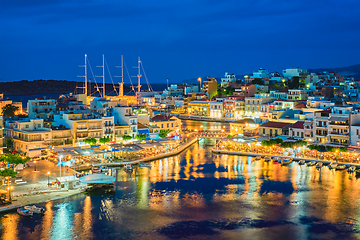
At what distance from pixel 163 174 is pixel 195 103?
3131cm

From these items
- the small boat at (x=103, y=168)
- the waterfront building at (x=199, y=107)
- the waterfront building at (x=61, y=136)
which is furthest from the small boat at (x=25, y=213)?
the waterfront building at (x=199, y=107)

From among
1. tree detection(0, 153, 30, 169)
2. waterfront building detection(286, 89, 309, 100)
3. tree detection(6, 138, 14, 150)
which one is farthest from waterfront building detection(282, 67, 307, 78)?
tree detection(0, 153, 30, 169)

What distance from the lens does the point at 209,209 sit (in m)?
14.8

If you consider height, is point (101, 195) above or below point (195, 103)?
below

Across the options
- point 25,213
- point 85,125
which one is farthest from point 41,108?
point 25,213

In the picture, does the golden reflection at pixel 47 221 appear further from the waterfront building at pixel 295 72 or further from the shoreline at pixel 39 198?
the waterfront building at pixel 295 72

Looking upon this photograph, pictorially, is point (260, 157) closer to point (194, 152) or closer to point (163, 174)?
point (194, 152)

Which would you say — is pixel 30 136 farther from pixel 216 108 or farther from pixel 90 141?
pixel 216 108

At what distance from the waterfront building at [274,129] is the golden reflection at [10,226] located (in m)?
18.9

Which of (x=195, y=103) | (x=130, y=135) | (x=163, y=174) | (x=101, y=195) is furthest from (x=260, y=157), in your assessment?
(x=195, y=103)

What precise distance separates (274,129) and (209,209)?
1516cm

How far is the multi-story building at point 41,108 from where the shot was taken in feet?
102

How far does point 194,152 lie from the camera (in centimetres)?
2522

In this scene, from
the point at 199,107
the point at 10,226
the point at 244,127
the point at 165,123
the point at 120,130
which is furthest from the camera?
the point at 199,107
